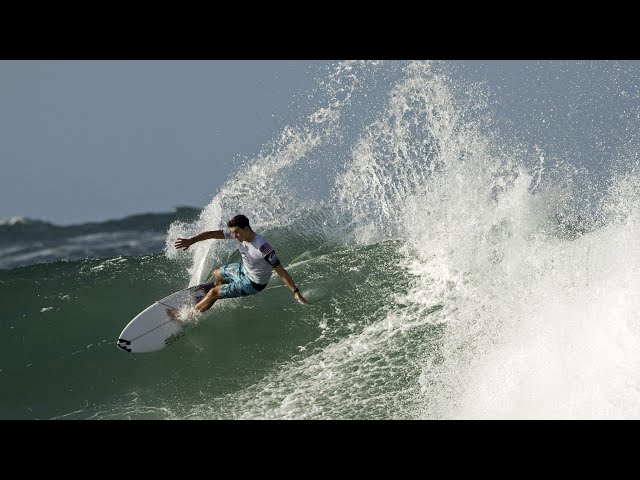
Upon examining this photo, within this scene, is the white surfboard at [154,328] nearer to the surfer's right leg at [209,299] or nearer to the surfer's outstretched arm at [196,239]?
the surfer's right leg at [209,299]

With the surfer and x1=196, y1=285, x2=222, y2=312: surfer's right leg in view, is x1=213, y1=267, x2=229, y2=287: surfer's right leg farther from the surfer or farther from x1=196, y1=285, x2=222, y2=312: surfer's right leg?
x1=196, y1=285, x2=222, y2=312: surfer's right leg

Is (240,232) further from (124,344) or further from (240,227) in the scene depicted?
(124,344)

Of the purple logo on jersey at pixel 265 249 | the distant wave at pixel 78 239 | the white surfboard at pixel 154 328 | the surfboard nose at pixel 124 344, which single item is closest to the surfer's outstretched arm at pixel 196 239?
the purple logo on jersey at pixel 265 249

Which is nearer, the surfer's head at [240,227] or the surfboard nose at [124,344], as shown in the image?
the surfer's head at [240,227]

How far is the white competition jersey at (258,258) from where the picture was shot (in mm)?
7367

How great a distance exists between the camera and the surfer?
23.6 ft

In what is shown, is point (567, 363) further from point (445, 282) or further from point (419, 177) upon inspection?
point (419, 177)

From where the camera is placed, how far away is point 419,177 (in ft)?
32.6

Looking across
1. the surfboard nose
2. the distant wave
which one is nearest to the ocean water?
the surfboard nose

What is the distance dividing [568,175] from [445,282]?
3526mm

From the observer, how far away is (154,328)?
25.5ft

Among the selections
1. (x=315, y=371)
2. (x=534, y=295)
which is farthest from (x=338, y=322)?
(x=534, y=295)

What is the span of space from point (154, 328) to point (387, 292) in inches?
112

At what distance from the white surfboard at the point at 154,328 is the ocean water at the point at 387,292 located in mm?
146
